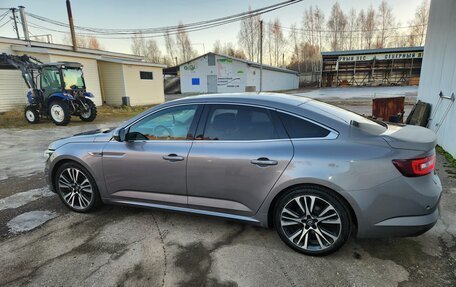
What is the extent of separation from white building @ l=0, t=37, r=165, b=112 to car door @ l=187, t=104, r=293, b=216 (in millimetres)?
15670

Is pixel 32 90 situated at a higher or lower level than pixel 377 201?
higher

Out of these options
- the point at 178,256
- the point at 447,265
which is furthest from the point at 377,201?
the point at 178,256

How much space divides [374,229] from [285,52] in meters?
62.9

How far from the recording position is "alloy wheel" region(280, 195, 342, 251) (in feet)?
8.31

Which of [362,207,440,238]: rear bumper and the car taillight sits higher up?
the car taillight

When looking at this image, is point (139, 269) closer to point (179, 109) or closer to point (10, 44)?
point (179, 109)

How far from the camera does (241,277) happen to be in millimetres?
2398

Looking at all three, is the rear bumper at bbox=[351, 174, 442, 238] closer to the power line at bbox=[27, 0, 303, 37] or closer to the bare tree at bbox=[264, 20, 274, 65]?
the power line at bbox=[27, 0, 303, 37]

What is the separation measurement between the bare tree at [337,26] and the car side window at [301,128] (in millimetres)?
60245

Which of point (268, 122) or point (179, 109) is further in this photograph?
point (179, 109)

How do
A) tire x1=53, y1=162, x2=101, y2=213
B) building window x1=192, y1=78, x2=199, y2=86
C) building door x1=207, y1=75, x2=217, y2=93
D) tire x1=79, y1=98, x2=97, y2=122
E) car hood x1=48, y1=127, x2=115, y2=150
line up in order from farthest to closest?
1. building window x1=192, y1=78, x2=199, y2=86
2. building door x1=207, y1=75, x2=217, y2=93
3. tire x1=79, y1=98, x2=97, y2=122
4. tire x1=53, y1=162, x2=101, y2=213
5. car hood x1=48, y1=127, x2=115, y2=150

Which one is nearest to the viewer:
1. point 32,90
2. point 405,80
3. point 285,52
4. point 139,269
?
point 139,269

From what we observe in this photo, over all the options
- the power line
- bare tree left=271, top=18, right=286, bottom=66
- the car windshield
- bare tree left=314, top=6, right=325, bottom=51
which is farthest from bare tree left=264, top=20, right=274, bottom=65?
the car windshield

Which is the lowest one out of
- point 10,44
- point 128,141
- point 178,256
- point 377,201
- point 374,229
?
point 178,256
